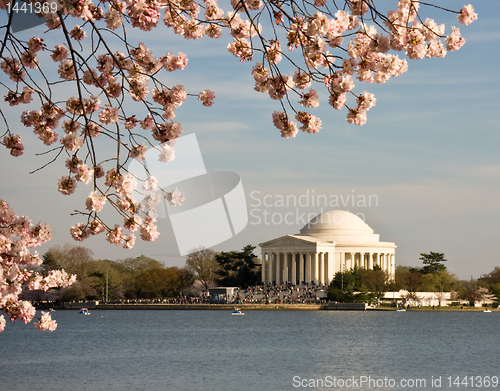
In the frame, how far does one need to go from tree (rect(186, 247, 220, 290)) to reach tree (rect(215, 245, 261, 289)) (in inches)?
92.6

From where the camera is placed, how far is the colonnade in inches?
5354

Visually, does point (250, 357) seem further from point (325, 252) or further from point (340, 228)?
point (340, 228)

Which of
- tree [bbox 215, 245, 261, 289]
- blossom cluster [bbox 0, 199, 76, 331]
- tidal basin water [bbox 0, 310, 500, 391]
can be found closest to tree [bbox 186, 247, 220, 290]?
tree [bbox 215, 245, 261, 289]

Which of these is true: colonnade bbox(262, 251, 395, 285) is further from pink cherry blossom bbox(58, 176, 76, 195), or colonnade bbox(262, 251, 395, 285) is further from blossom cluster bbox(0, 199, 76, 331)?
pink cherry blossom bbox(58, 176, 76, 195)

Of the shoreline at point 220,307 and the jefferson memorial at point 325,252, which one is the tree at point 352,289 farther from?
the jefferson memorial at point 325,252

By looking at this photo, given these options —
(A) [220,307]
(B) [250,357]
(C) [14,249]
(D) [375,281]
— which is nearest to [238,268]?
(A) [220,307]

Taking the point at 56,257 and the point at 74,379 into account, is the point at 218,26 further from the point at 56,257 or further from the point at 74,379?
the point at 56,257

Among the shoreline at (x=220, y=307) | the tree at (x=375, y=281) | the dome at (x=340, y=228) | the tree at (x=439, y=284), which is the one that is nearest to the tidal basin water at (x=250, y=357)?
the shoreline at (x=220, y=307)

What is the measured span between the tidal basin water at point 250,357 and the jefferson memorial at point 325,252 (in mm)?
47366

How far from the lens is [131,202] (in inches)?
377

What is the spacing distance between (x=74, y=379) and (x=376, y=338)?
32.4 m

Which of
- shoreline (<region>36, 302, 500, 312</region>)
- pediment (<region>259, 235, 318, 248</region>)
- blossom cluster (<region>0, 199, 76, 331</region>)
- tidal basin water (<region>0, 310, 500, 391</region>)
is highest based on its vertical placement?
pediment (<region>259, 235, 318, 248</region>)

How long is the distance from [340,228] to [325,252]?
8.02 metres

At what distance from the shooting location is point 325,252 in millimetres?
135750
